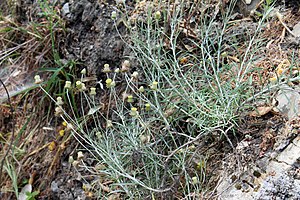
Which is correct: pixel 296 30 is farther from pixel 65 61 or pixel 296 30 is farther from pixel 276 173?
pixel 65 61

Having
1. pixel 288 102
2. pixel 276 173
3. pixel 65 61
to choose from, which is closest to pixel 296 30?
pixel 288 102

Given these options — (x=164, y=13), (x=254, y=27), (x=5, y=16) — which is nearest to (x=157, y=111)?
(x=164, y=13)

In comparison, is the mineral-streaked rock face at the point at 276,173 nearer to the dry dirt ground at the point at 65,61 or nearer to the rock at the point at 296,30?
the dry dirt ground at the point at 65,61

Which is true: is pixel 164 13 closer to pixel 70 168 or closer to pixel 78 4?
pixel 78 4

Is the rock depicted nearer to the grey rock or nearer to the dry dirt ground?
the dry dirt ground

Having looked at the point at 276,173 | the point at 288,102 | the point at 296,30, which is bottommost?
the point at 276,173

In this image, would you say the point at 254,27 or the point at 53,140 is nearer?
the point at 254,27
